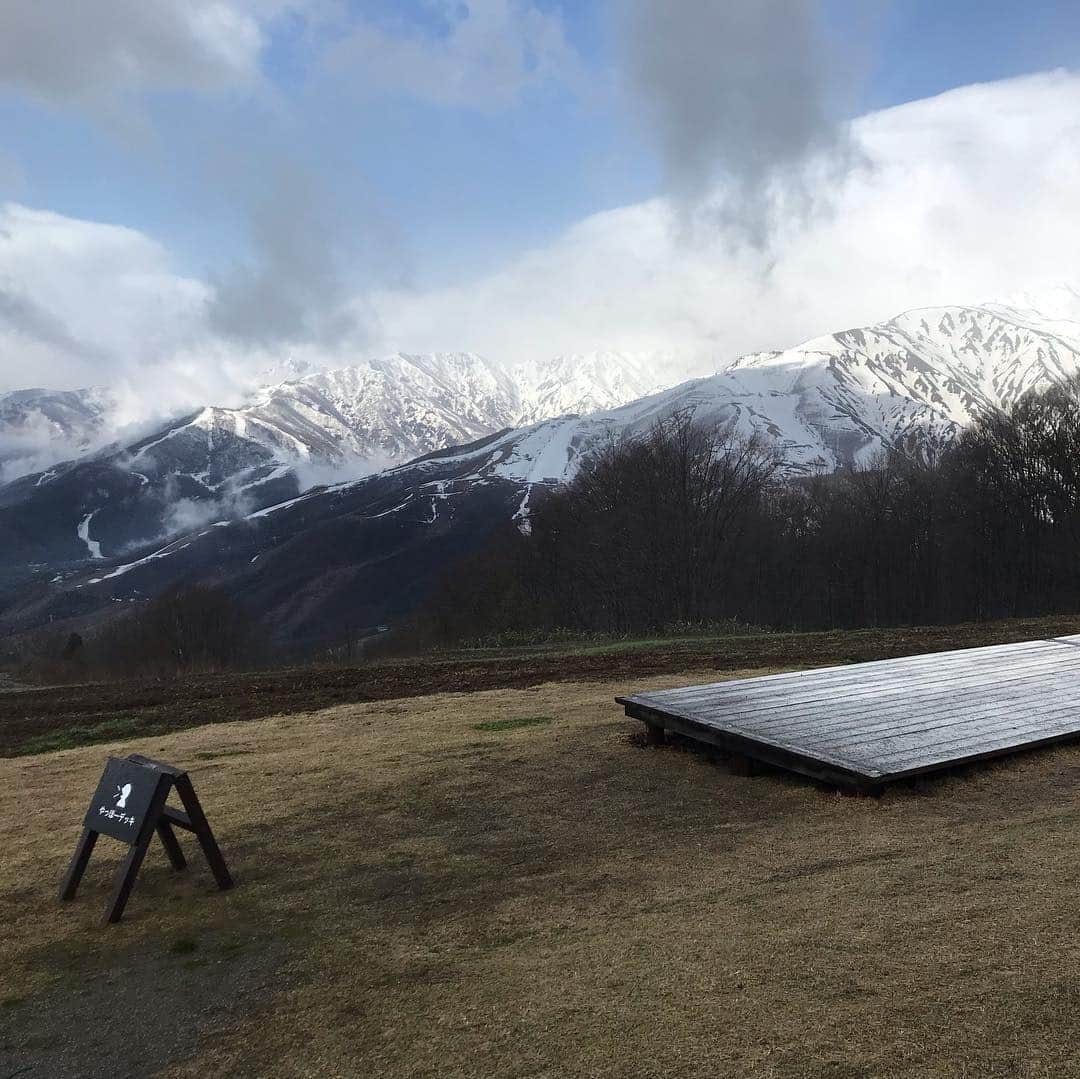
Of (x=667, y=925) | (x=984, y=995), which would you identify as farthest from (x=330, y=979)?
(x=984, y=995)

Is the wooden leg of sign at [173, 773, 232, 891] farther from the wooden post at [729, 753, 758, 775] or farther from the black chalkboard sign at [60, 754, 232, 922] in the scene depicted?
the wooden post at [729, 753, 758, 775]

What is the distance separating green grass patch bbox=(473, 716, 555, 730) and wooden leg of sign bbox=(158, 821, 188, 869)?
5.72 metres

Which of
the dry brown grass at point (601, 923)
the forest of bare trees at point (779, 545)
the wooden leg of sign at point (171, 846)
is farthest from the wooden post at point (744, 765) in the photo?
the forest of bare trees at point (779, 545)

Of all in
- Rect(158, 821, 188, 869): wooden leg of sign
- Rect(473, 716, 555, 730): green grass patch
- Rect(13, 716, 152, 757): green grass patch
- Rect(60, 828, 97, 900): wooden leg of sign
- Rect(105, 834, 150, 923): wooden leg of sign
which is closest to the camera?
Rect(105, 834, 150, 923): wooden leg of sign

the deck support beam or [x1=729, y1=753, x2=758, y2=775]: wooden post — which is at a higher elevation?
the deck support beam

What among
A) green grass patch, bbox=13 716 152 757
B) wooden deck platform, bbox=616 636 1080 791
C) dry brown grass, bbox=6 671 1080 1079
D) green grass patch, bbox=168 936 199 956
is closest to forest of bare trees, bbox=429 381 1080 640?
green grass patch, bbox=13 716 152 757

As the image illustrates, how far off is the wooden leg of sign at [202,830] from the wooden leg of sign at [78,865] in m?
0.83

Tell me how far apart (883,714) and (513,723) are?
17.3ft

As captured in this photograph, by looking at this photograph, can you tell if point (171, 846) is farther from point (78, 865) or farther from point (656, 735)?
point (656, 735)

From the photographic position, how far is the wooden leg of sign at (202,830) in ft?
21.8

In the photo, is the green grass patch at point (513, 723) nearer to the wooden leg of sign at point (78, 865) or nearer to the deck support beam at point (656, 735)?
the deck support beam at point (656, 735)

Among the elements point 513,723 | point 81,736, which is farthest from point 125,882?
point 81,736

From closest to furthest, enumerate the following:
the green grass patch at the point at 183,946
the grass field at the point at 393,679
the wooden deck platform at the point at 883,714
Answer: the green grass patch at the point at 183,946, the wooden deck platform at the point at 883,714, the grass field at the point at 393,679

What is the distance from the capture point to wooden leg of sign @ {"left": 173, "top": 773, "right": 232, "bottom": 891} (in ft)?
21.8
